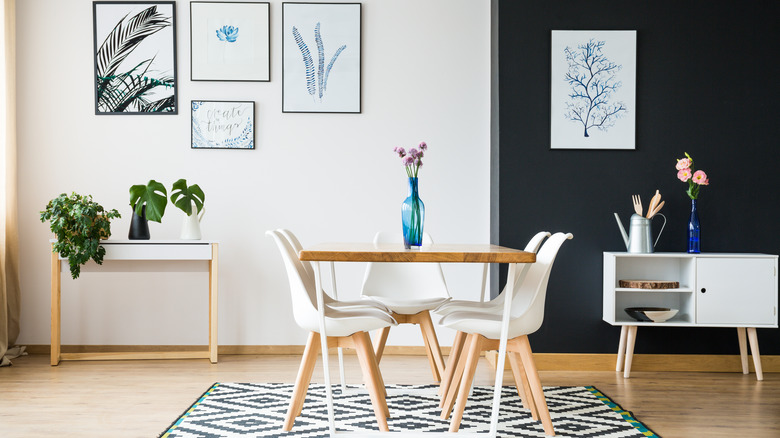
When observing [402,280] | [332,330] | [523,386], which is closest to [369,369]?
[332,330]

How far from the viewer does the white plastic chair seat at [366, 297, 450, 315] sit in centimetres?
322

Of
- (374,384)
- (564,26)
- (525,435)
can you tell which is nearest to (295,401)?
(374,384)

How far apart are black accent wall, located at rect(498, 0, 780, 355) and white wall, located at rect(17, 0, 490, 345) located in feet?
1.61

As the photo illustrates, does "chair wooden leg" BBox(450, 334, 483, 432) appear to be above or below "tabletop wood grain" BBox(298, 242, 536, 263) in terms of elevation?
below

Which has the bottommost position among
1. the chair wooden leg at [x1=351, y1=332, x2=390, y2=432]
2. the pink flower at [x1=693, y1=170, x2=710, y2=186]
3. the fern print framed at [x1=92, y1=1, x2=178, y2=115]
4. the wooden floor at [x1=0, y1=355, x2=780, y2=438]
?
the wooden floor at [x1=0, y1=355, x2=780, y2=438]

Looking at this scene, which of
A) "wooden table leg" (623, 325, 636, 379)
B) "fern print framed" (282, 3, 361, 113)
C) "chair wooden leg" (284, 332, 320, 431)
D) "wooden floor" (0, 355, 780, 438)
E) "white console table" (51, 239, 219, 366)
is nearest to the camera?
"chair wooden leg" (284, 332, 320, 431)

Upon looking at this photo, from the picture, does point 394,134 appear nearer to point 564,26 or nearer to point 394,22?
point 394,22

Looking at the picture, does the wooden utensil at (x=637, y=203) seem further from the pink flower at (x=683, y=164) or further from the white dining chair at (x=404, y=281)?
the white dining chair at (x=404, y=281)

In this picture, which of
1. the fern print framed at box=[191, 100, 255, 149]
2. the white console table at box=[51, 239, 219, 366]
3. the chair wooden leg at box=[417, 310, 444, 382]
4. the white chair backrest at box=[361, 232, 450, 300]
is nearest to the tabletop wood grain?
the chair wooden leg at box=[417, 310, 444, 382]

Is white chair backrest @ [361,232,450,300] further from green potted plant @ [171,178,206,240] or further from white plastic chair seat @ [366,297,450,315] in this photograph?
green potted plant @ [171,178,206,240]

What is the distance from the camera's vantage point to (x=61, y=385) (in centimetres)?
337

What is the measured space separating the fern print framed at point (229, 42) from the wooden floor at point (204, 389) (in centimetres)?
183

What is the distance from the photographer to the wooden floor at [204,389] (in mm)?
2668

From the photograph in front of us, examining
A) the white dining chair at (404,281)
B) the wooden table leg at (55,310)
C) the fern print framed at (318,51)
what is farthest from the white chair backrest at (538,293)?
the wooden table leg at (55,310)
